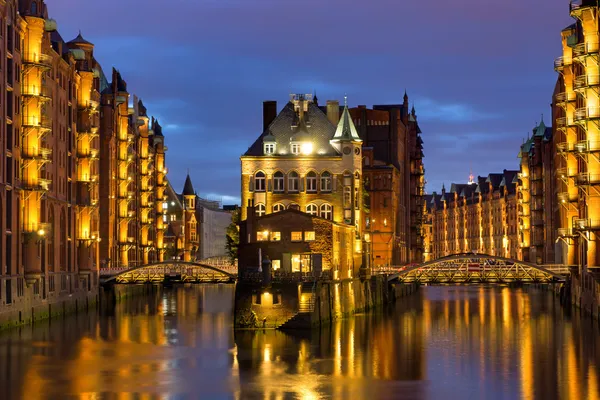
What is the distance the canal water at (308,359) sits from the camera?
5544 cm

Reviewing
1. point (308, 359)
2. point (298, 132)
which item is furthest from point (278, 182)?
point (308, 359)

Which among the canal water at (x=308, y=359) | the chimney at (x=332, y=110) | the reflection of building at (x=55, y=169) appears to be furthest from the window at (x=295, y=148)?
A: the reflection of building at (x=55, y=169)

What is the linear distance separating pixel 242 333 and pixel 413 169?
112 metres

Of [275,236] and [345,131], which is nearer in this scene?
[275,236]

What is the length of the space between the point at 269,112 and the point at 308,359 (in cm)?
5861

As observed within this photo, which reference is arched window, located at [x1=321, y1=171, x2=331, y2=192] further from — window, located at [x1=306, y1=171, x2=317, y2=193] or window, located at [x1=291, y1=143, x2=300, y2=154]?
window, located at [x1=291, y1=143, x2=300, y2=154]

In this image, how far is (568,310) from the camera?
4082 inches

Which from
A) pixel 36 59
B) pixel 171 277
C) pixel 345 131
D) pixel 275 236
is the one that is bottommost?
pixel 171 277

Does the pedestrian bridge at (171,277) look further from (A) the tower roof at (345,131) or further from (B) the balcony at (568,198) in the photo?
(B) the balcony at (568,198)

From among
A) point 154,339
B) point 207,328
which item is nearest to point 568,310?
point 207,328

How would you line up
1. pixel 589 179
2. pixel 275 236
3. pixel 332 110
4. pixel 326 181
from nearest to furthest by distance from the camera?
pixel 589 179 → pixel 275 236 → pixel 326 181 → pixel 332 110

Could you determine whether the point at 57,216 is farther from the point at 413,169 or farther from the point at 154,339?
the point at 413,169

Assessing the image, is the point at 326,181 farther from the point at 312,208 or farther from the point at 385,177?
the point at 385,177

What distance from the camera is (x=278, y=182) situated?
362 ft
